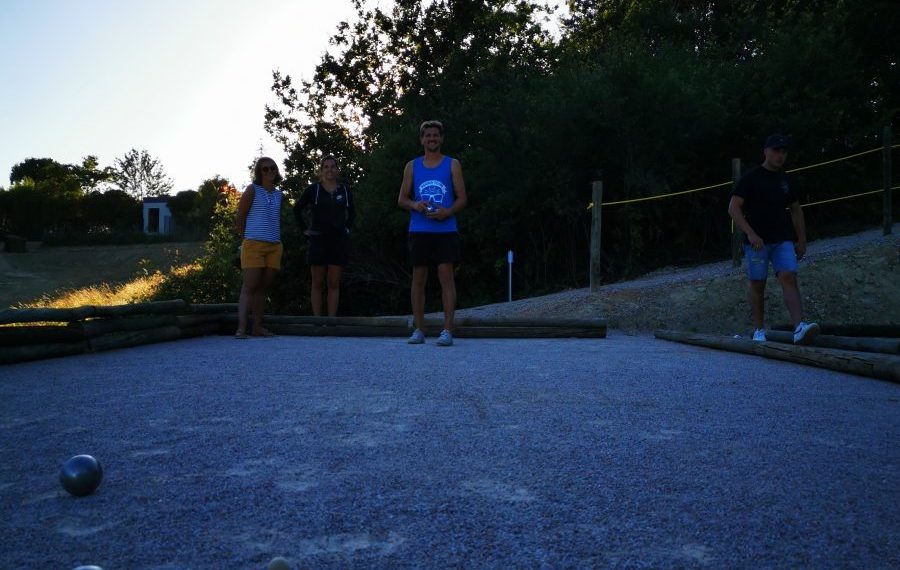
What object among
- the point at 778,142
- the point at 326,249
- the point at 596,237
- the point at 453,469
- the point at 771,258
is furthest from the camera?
the point at 596,237

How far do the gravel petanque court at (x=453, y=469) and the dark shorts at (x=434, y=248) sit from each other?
2.02 meters

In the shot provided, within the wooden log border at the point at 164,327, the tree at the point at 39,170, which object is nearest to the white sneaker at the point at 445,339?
the wooden log border at the point at 164,327

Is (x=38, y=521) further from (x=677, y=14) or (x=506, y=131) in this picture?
(x=677, y=14)

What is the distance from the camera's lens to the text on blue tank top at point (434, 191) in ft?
23.8

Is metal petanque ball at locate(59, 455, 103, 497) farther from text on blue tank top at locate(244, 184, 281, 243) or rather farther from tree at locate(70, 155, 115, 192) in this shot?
tree at locate(70, 155, 115, 192)

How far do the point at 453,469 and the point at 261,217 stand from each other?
5639mm

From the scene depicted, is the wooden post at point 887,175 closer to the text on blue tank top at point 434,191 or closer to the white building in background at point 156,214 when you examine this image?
the text on blue tank top at point 434,191

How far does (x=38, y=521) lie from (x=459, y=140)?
1800cm

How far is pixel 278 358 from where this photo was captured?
248 inches

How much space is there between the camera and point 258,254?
8148 mm

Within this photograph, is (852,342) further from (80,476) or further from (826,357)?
(80,476)

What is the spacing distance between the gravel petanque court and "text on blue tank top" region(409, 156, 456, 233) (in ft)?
7.04

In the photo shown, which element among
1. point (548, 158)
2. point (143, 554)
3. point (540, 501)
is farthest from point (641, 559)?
point (548, 158)

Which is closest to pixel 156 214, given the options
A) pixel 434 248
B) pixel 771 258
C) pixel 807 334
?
pixel 434 248
